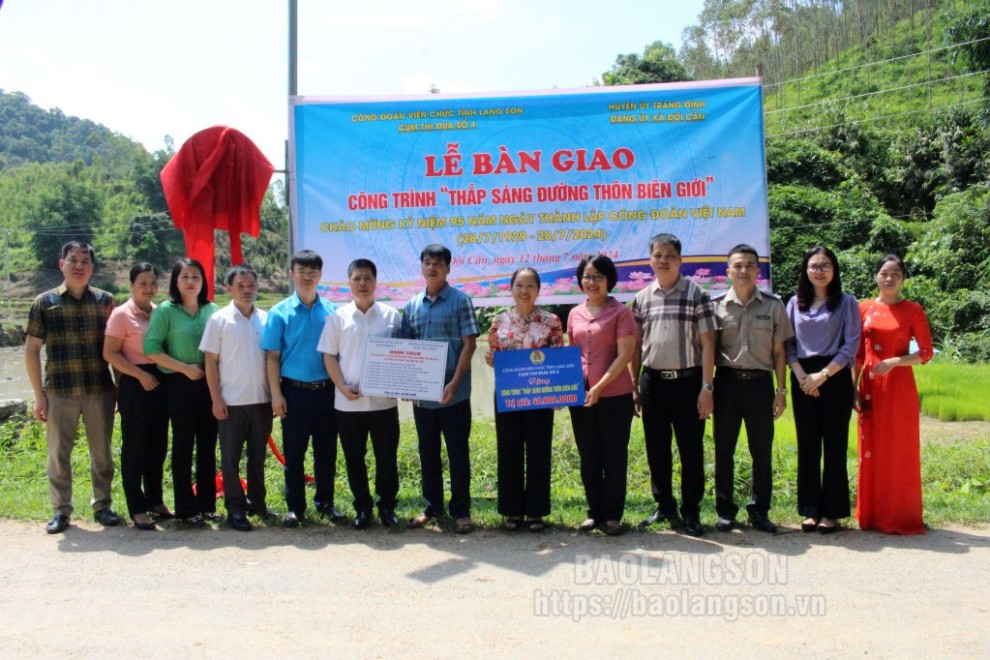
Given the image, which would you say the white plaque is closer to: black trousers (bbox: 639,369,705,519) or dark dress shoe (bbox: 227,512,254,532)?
dark dress shoe (bbox: 227,512,254,532)

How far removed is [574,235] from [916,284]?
14697 millimetres

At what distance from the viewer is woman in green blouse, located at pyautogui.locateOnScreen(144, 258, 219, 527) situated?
4695 mm

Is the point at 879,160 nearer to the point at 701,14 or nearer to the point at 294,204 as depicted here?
the point at 294,204

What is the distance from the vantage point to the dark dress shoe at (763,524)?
Answer: 4.49 meters

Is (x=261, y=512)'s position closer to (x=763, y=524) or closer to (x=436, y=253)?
(x=436, y=253)

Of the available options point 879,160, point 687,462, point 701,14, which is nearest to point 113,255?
point 879,160

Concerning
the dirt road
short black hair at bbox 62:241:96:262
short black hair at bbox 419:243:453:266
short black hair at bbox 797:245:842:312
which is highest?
short black hair at bbox 62:241:96:262

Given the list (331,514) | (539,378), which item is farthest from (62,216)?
(539,378)

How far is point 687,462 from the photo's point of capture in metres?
4.57

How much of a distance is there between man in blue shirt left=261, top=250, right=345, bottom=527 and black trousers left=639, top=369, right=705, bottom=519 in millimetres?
1899

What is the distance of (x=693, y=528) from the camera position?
4461 millimetres

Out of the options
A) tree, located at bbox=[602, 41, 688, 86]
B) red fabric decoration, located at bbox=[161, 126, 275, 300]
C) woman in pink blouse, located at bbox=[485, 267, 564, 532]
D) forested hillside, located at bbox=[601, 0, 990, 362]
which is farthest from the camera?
tree, located at bbox=[602, 41, 688, 86]

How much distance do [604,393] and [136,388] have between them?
9.22ft

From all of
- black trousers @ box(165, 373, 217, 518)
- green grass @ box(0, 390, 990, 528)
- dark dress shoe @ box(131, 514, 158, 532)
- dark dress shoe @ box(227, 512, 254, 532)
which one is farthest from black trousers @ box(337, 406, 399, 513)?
dark dress shoe @ box(131, 514, 158, 532)
